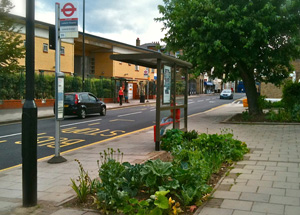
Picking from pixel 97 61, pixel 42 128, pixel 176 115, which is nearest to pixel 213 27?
pixel 176 115

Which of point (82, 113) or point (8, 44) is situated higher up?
point (8, 44)

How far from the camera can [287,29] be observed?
1588cm

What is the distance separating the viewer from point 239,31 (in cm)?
1484

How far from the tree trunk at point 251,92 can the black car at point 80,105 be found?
898 centimetres

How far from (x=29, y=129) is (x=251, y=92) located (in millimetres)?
15715

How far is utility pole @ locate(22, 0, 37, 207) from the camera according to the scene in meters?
4.42

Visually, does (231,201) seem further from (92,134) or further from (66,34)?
(92,134)

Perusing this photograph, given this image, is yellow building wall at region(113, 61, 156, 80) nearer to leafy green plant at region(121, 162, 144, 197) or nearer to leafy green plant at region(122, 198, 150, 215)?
leafy green plant at region(121, 162, 144, 197)

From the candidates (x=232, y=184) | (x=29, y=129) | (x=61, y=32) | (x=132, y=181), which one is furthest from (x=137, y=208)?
(x=61, y=32)

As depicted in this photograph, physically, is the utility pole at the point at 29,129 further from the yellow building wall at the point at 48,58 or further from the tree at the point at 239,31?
the yellow building wall at the point at 48,58

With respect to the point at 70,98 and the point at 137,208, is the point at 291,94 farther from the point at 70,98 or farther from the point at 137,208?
the point at 137,208

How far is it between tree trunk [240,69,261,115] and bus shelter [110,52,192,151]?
8.76 metres

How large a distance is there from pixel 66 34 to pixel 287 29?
11.9m

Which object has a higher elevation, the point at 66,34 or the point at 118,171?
the point at 66,34
